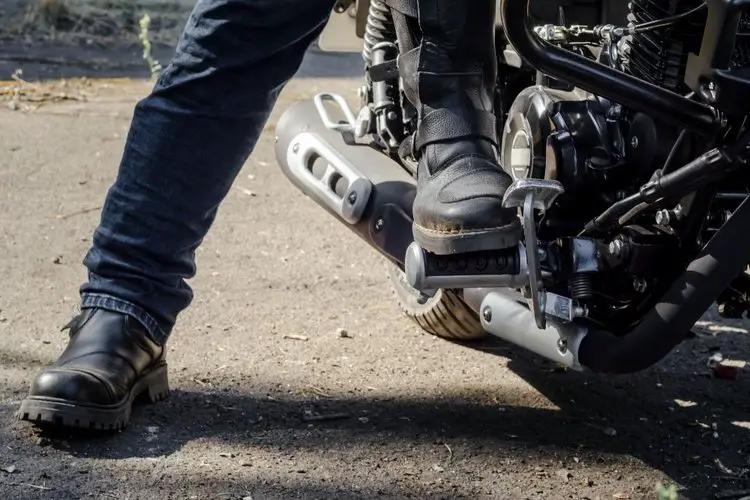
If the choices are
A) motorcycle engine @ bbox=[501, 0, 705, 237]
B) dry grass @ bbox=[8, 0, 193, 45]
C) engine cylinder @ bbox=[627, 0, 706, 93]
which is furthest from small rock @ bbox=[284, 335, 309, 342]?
dry grass @ bbox=[8, 0, 193, 45]

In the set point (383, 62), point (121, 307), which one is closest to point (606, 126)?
point (383, 62)

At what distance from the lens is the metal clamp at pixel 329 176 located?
2719 mm

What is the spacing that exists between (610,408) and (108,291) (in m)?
1.20

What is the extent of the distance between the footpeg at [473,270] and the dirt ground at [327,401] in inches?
16.5

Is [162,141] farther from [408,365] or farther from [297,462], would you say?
[408,365]

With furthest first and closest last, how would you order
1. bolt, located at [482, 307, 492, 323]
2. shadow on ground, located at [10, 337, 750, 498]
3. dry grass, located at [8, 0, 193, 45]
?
dry grass, located at [8, 0, 193, 45] < bolt, located at [482, 307, 492, 323] < shadow on ground, located at [10, 337, 750, 498]

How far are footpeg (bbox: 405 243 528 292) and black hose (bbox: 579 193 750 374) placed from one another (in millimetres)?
235

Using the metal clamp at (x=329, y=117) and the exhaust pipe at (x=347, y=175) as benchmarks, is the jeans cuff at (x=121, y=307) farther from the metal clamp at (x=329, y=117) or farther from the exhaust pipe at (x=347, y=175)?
the metal clamp at (x=329, y=117)

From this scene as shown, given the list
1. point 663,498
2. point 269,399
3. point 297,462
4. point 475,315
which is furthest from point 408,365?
point 663,498

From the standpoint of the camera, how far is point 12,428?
236 centimetres

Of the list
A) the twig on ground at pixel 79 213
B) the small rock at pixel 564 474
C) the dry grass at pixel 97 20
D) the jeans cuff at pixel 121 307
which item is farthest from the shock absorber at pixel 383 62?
the dry grass at pixel 97 20

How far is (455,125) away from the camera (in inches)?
87.5

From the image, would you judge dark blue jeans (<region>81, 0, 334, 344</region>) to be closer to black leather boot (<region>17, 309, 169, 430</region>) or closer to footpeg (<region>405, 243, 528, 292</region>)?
black leather boot (<region>17, 309, 169, 430</region>)

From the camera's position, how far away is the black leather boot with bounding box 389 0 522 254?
212 centimetres
